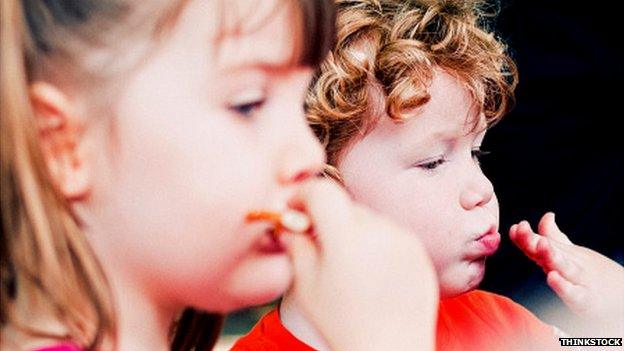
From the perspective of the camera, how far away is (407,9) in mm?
809

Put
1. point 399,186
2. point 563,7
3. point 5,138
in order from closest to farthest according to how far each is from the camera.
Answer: point 5,138 < point 399,186 < point 563,7

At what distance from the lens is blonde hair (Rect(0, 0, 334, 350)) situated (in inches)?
20.1

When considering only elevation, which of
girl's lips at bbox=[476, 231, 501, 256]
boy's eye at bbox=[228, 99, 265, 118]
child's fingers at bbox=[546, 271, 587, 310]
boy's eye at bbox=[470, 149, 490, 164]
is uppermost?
boy's eye at bbox=[228, 99, 265, 118]

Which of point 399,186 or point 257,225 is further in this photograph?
point 399,186

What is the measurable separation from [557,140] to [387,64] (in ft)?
0.77

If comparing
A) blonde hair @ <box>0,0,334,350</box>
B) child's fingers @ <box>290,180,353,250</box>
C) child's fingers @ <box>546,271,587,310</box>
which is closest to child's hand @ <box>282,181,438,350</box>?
child's fingers @ <box>290,180,353,250</box>

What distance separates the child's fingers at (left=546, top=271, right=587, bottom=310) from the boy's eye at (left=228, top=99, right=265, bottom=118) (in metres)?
0.41

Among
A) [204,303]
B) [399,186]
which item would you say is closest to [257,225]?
[204,303]

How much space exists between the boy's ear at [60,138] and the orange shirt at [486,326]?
32 cm

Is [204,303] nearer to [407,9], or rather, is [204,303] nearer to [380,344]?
[380,344]

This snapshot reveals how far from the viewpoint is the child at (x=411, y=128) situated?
2.56ft

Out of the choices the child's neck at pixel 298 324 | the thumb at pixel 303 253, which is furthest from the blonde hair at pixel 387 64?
the thumb at pixel 303 253

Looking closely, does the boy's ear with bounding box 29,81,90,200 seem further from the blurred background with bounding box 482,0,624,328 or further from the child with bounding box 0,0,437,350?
the blurred background with bounding box 482,0,624,328

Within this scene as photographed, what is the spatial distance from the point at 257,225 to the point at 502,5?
42cm
